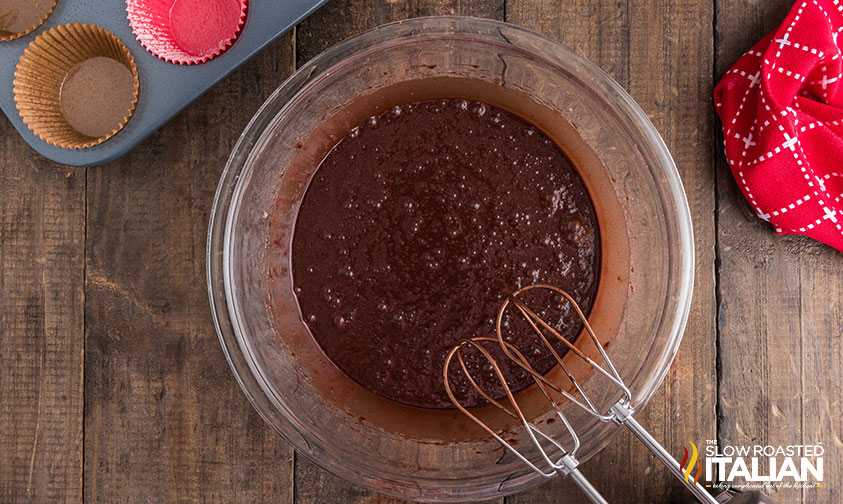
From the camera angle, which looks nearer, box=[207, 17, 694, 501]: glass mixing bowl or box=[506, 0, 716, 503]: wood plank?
box=[207, 17, 694, 501]: glass mixing bowl

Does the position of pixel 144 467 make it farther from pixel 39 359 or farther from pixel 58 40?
pixel 58 40

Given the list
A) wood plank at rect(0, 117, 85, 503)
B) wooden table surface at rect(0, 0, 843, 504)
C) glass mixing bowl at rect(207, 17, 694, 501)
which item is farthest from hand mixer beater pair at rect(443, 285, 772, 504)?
wood plank at rect(0, 117, 85, 503)

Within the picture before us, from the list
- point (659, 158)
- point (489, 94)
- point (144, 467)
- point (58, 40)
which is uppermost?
point (58, 40)

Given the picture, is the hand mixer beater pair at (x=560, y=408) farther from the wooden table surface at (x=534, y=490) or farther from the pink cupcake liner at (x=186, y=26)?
the pink cupcake liner at (x=186, y=26)

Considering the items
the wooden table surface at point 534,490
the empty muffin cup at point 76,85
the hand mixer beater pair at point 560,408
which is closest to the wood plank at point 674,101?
the wooden table surface at point 534,490

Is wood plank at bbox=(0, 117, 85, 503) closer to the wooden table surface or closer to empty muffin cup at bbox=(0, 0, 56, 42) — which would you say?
the wooden table surface

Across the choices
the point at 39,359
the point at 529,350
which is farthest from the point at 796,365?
the point at 39,359
